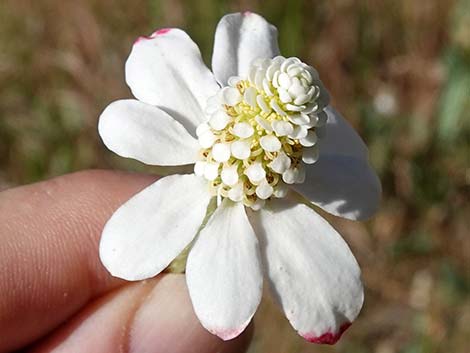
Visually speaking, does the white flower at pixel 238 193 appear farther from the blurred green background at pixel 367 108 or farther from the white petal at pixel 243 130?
the blurred green background at pixel 367 108

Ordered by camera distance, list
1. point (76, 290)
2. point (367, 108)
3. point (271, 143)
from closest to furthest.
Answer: point (271, 143), point (76, 290), point (367, 108)

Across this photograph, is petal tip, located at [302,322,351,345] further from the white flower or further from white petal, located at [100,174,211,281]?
white petal, located at [100,174,211,281]

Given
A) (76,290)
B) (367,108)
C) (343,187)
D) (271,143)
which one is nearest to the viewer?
(271,143)

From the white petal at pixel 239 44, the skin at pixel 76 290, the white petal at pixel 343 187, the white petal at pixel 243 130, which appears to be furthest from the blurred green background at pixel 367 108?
the white petal at pixel 243 130

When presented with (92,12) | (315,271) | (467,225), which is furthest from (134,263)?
(92,12)

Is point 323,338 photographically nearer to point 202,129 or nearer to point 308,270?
point 308,270

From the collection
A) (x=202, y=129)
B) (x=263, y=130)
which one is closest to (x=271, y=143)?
(x=263, y=130)

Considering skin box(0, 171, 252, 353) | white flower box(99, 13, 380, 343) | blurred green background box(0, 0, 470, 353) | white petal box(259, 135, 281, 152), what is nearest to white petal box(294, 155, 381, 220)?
white flower box(99, 13, 380, 343)
